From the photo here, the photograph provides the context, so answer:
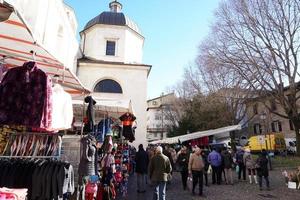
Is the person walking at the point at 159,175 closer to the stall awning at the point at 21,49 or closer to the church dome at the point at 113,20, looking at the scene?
the stall awning at the point at 21,49

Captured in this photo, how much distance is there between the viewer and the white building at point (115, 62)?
27.7 m

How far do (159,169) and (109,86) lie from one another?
68.8 ft

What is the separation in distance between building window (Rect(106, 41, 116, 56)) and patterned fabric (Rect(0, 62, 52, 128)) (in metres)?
27.3

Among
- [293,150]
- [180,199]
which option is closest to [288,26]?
[180,199]

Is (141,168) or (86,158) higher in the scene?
(86,158)

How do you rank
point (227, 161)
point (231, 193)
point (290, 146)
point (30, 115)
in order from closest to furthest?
1. point (30, 115)
2. point (231, 193)
3. point (227, 161)
4. point (290, 146)

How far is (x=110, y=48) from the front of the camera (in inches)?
1204

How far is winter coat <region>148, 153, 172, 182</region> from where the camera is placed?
8.02m

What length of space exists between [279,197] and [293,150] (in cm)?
2775

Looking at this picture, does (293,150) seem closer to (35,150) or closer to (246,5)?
(246,5)

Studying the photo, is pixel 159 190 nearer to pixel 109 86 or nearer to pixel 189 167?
pixel 189 167

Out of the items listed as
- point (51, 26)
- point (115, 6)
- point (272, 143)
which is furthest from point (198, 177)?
point (115, 6)

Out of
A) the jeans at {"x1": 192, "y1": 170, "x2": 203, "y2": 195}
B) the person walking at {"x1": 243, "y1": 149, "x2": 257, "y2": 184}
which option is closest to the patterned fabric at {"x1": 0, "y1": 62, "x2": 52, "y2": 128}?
the jeans at {"x1": 192, "y1": 170, "x2": 203, "y2": 195}

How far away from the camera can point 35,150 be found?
4621 mm
